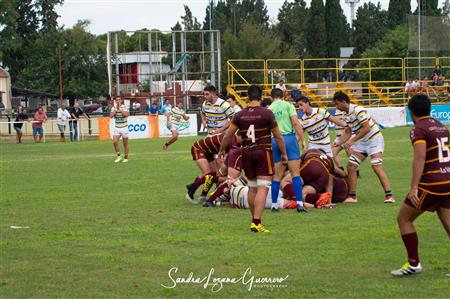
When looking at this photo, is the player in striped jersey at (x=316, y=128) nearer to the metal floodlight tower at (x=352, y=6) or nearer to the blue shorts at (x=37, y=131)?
the blue shorts at (x=37, y=131)

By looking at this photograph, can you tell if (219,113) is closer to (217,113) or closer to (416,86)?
(217,113)

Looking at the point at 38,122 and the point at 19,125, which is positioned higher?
the point at 38,122

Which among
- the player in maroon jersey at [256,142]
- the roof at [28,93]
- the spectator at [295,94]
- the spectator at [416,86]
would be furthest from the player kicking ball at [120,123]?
the roof at [28,93]

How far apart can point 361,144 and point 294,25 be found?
295ft

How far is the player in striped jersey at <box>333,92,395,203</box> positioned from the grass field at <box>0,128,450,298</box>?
0.43m

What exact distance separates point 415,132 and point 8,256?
499 cm

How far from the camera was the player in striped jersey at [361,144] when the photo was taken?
1557 centimetres

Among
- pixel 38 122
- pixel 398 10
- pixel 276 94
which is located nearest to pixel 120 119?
pixel 276 94

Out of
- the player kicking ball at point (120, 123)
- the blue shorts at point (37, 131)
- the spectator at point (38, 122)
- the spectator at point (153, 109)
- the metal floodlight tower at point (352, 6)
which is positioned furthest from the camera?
the metal floodlight tower at point (352, 6)

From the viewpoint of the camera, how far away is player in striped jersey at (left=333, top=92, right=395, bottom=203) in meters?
15.6

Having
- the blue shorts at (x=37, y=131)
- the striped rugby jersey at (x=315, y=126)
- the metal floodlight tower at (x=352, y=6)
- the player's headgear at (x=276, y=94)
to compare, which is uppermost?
the metal floodlight tower at (x=352, y=6)

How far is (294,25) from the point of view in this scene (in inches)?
4122

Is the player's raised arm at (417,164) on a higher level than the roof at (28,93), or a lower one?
lower

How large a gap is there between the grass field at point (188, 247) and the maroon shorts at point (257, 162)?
0.81 m
